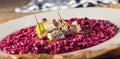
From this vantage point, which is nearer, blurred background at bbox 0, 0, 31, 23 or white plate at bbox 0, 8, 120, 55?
white plate at bbox 0, 8, 120, 55

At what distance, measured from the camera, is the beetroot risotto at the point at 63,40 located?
3.46ft

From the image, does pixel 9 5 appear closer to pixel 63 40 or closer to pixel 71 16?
pixel 71 16

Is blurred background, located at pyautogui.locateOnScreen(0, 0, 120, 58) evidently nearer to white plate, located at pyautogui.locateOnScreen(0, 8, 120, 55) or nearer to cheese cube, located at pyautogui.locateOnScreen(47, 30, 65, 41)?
white plate, located at pyautogui.locateOnScreen(0, 8, 120, 55)

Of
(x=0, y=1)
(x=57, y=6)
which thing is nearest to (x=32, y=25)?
(x=57, y=6)

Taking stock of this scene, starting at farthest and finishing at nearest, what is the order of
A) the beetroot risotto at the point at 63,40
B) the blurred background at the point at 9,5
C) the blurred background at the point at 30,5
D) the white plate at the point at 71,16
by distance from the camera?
1. the blurred background at the point at 9,5
2. the blurred background at the point at 30,5
3. the white plate at the point at 71,16
4. the beetroot risotto at the point at 63,40

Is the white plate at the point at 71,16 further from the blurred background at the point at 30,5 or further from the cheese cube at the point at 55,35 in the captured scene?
the blurred background at the point at 30,5

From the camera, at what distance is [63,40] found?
1.12 metres

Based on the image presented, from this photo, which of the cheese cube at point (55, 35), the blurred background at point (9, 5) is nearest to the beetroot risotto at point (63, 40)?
the cheese cube at point (55, 35)

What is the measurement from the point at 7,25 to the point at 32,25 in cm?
10

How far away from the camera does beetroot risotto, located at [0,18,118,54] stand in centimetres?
106

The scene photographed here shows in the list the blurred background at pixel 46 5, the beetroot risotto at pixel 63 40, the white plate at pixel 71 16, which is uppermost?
the blurred background at pixel 46 5

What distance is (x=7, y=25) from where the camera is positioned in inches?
55.4

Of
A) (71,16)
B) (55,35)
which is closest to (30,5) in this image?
(71,16)

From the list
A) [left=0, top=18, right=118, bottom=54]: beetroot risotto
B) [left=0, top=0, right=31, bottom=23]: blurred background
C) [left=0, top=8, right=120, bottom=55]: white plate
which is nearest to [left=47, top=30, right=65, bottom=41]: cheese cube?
[left=0, top=18, right=118, bottom=54]: beetroot risotto
